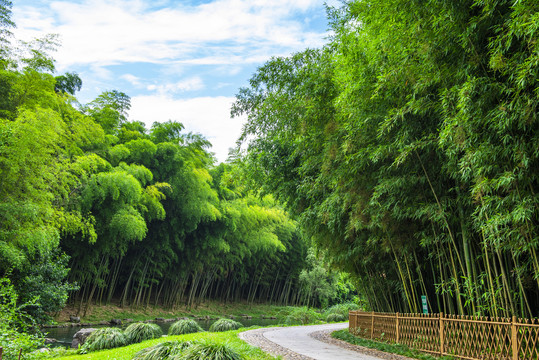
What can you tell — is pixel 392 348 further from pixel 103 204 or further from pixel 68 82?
pixel 68 82

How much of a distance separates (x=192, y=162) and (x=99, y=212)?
13.3ft

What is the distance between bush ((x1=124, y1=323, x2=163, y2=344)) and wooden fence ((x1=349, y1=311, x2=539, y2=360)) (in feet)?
16.1

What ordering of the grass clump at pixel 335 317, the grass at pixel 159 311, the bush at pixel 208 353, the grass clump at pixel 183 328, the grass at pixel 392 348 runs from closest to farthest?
the bush at pixel 208 353, the grass at pixel 392 348, the grass clump at pixel 183 328, the grass at pixel 159 311, the grass clump at pixel 335 317

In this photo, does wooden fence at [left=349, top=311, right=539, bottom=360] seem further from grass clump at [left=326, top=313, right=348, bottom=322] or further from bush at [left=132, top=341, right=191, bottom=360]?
grass clump at [left=326, top=313, right=348, bottom=322]

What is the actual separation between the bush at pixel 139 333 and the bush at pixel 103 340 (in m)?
0.22

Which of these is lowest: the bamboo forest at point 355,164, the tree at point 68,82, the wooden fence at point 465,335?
the wooden fence at point 465,335

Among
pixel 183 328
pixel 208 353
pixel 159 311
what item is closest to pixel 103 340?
pixel 183 328

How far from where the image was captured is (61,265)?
33.6ft

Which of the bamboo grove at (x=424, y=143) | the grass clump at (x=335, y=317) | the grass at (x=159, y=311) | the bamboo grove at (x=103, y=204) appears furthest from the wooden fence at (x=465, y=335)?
the grass at (x=159, y=311)

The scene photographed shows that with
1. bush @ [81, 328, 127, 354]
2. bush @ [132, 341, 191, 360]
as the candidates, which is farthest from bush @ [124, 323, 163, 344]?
bush @ [132, 341, 191, 360]

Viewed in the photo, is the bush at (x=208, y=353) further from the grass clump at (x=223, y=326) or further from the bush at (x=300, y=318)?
the bush at (x=300, y=318)

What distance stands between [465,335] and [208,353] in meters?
3.36

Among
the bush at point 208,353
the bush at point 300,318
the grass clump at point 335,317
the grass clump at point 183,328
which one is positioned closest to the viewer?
the bush at point 208,353

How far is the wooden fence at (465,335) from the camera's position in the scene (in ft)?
12.9
